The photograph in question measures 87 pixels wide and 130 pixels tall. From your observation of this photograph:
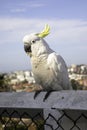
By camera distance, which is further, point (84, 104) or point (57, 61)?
point (57, 61)

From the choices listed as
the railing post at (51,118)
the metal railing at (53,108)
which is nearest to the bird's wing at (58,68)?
the metal railing at (53,108)

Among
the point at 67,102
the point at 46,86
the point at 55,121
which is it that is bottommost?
the point at 46,86

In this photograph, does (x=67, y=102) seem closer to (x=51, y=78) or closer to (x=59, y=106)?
(x=59, y=106)

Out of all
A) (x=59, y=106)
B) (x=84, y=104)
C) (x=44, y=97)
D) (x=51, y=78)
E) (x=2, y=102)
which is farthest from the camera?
(x=51, y=78)

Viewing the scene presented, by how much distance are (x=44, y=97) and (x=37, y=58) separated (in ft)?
5.54

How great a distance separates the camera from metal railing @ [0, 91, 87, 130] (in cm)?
129

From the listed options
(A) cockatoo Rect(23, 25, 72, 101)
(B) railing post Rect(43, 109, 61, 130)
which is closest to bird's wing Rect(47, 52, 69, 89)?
(A) cockatoo Rect(23, 25, 72, 101)

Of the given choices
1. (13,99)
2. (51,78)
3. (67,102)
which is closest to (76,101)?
(67,102)

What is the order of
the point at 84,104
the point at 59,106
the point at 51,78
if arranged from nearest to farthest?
the point at 84,104 → the point at 59,106 → the point at 51,78

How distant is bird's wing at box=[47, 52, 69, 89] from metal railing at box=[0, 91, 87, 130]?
146cm

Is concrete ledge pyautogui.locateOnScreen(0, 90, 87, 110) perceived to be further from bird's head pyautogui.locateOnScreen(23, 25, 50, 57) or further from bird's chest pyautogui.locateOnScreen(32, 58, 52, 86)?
bird's head pyautogui.locateOnScreen(23, 25, 50, 57)

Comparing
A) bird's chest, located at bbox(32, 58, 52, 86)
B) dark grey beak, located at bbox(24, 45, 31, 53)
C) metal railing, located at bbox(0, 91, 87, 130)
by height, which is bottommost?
bird's chest, located at bbox(32, 58, 52, 86)

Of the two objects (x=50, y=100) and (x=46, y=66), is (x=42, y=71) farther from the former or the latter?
(x=50, y=100)

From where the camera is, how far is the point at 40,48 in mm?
3168
